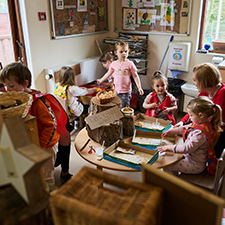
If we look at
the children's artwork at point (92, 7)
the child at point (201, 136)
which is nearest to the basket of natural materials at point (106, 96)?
the child at point (201, 136)

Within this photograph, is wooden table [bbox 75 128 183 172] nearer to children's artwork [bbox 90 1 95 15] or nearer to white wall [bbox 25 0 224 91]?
white wall [bbox 25 0 224 91]

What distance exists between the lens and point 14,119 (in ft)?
2.37

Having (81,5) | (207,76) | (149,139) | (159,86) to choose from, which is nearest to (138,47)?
(81,5)

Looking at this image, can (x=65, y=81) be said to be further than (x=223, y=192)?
Yes

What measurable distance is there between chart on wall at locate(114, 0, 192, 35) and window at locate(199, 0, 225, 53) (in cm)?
26

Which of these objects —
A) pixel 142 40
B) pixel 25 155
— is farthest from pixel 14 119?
pixel 142 40

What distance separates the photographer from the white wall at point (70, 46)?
11.5 ft

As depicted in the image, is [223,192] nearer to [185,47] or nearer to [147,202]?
[147,202]

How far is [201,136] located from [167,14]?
9.66 ft

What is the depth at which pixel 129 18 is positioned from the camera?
180 inches

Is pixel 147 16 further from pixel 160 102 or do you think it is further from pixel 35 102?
pixel 35 102

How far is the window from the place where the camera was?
3.87 meters

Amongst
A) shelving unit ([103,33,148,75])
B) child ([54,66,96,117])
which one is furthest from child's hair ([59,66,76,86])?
shelving unit ([103,33,148,75])

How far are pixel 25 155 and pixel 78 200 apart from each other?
7.1 inches
